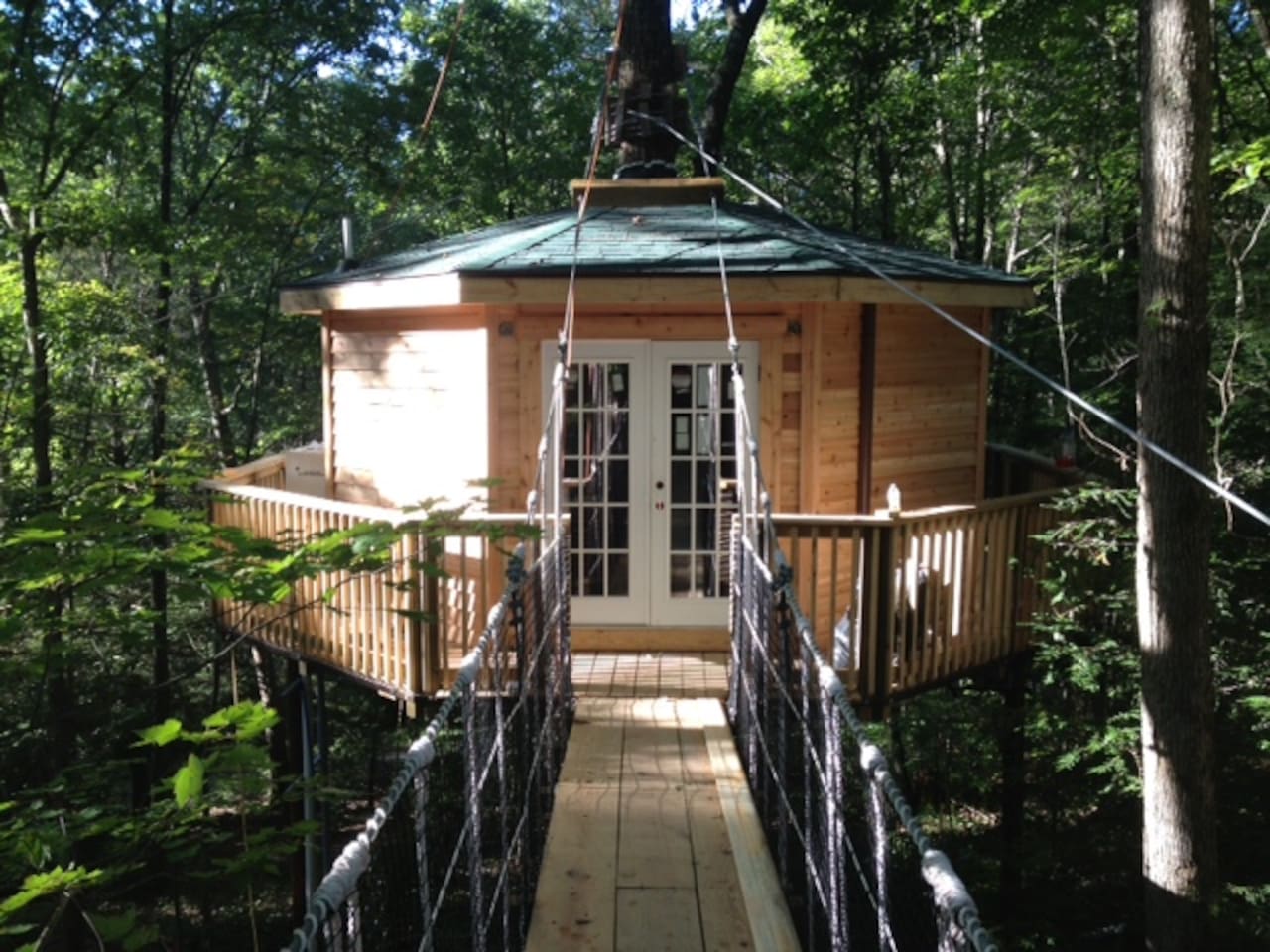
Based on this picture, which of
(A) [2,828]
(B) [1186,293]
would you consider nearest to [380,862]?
(A) [2,828]

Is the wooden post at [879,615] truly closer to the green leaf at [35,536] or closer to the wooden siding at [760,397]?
the wooden siding at [760,397]

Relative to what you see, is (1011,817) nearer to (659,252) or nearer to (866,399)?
(866,399)

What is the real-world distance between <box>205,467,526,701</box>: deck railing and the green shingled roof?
5.95 feet

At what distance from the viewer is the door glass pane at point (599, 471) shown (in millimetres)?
7309

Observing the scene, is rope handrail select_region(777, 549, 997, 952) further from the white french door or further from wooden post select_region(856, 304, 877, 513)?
wooden post select_region(856, 304, 877, 513)

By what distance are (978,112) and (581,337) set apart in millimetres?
12879

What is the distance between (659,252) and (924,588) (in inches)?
116

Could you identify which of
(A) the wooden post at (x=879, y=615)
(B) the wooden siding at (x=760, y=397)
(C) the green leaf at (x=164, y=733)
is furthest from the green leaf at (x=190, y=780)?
(B) the wooden siding at (x=760, y=397)

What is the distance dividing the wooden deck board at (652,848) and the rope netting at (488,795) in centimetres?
13

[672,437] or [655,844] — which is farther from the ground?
[672,437]

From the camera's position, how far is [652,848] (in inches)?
168

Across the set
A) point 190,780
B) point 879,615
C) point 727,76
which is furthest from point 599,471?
point 727,76

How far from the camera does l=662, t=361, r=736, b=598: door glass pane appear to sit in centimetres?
730

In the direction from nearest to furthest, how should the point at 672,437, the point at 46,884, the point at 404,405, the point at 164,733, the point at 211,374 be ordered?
the point at 46,884
the point at 164,733
the point at 672,437
the point at 404,405
the point at 211,374
